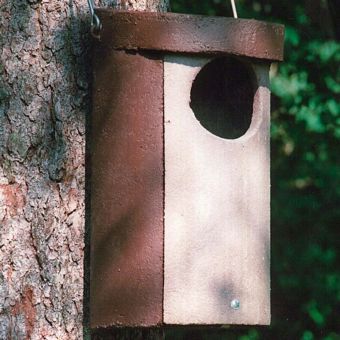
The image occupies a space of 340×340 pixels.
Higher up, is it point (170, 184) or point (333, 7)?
point (333, 7)

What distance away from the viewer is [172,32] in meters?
3.11

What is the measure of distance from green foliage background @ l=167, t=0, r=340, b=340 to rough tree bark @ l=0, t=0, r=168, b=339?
8.16 feet

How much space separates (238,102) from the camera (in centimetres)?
347

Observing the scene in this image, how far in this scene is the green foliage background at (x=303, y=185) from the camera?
564 cm

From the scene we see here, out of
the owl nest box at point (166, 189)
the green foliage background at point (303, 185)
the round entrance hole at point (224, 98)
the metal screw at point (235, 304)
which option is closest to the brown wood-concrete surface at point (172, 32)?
the owl nest box at point (166, 189)

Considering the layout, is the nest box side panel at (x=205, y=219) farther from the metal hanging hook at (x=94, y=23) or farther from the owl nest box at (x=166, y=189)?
the metal hanging hook at (x=94, y=23)

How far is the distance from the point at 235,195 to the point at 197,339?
2.75 meters

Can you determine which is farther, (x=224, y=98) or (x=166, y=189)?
(x=224, y=98)

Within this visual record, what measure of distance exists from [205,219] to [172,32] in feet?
1.58

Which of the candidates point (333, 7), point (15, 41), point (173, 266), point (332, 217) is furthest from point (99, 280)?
point (333, 7)

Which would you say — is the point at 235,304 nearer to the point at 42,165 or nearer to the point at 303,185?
the point at 42,165

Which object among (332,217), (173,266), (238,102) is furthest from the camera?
(332,217)

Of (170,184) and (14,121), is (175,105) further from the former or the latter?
(14,121)

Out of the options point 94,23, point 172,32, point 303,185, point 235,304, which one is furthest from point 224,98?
point 303,185
